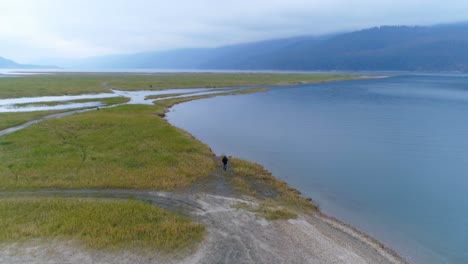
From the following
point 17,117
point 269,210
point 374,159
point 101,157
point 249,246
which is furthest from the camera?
point 17,117

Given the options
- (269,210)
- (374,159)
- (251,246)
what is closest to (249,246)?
(251,246)

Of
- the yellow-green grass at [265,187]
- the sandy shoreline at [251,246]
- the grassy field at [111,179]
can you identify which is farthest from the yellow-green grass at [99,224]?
the yellow-green grass at [265,187]

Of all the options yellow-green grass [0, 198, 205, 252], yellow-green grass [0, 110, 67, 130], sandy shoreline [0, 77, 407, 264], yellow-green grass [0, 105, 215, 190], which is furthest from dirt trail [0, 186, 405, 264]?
yellow-green grass [0, 110, 67, 130]

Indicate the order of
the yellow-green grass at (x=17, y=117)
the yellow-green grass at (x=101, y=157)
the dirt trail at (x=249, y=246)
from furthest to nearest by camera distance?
the yellow-green grass at (x=17, y=117) < the yellow-green grass at (x=101, y=157) < the dirt trail at (x=249, y=246)

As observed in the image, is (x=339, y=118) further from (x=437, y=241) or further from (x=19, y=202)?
(x=19, y=202)

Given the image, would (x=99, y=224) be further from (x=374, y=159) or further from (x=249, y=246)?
(x=374, y=159)

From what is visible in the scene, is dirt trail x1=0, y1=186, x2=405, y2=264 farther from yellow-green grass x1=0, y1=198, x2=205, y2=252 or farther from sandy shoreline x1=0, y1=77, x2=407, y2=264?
yellow-green grass x1=0, y1=198, x2=205, y2=252

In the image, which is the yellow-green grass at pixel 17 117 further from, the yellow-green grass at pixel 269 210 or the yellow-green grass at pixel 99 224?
the yellow-green grass at pixel 269 210
